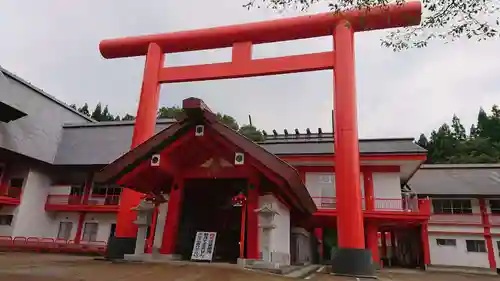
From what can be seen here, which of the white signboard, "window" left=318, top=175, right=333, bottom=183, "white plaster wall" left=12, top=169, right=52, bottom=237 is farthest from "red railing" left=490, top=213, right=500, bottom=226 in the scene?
"white plaster wall" left=12, top=169, right=52, bottom=237

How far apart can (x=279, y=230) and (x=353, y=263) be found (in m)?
2.36

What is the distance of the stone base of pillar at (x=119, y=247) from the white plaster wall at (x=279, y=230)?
4762 mm

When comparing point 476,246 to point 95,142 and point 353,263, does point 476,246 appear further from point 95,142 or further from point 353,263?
point 95,142

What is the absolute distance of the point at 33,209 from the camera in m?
19.9

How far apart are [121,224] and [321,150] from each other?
32.5 feet

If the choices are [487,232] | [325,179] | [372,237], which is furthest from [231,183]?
[487,232]

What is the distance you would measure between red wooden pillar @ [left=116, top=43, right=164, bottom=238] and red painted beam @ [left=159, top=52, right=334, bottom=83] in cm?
38

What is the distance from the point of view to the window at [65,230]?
2062cm

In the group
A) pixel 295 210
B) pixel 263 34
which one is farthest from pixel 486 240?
pixel 263 34

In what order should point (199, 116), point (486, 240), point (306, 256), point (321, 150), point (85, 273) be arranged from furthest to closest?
point (486, 240) → point (321, 150) → point (306, 256) → point (199, 116) → point (85, 273)

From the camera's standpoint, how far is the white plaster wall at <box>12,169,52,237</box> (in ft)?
62.5

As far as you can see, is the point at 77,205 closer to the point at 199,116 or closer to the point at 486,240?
the point at 199,116

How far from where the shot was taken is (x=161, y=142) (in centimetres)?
845

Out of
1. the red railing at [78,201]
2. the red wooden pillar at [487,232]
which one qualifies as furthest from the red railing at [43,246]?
the red wooden pillar at [487,232]
